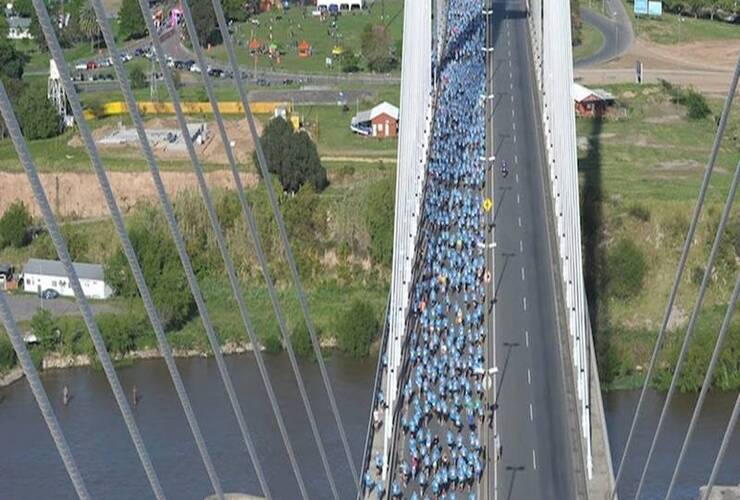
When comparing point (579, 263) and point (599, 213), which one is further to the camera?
point (599, 213)

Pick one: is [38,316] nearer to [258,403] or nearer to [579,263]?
[258,403]

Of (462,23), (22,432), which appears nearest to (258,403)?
(22,432)

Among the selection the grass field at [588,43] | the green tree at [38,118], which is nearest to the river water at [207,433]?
the green tree at [38,118]

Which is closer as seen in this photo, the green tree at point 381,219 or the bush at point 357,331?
the bush at point 357,331

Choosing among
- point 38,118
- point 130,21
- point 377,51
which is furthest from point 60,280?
point 130,21

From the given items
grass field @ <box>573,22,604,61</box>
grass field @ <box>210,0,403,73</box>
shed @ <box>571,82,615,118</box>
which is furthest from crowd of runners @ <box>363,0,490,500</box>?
grass field @ <box>210,0,403,73</box>

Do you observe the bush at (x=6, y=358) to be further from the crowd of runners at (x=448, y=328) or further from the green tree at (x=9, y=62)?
the green tree at (x=9, y=62)

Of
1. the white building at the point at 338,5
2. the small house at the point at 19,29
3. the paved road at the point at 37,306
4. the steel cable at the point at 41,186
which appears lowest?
the white building at the point at 338,5
